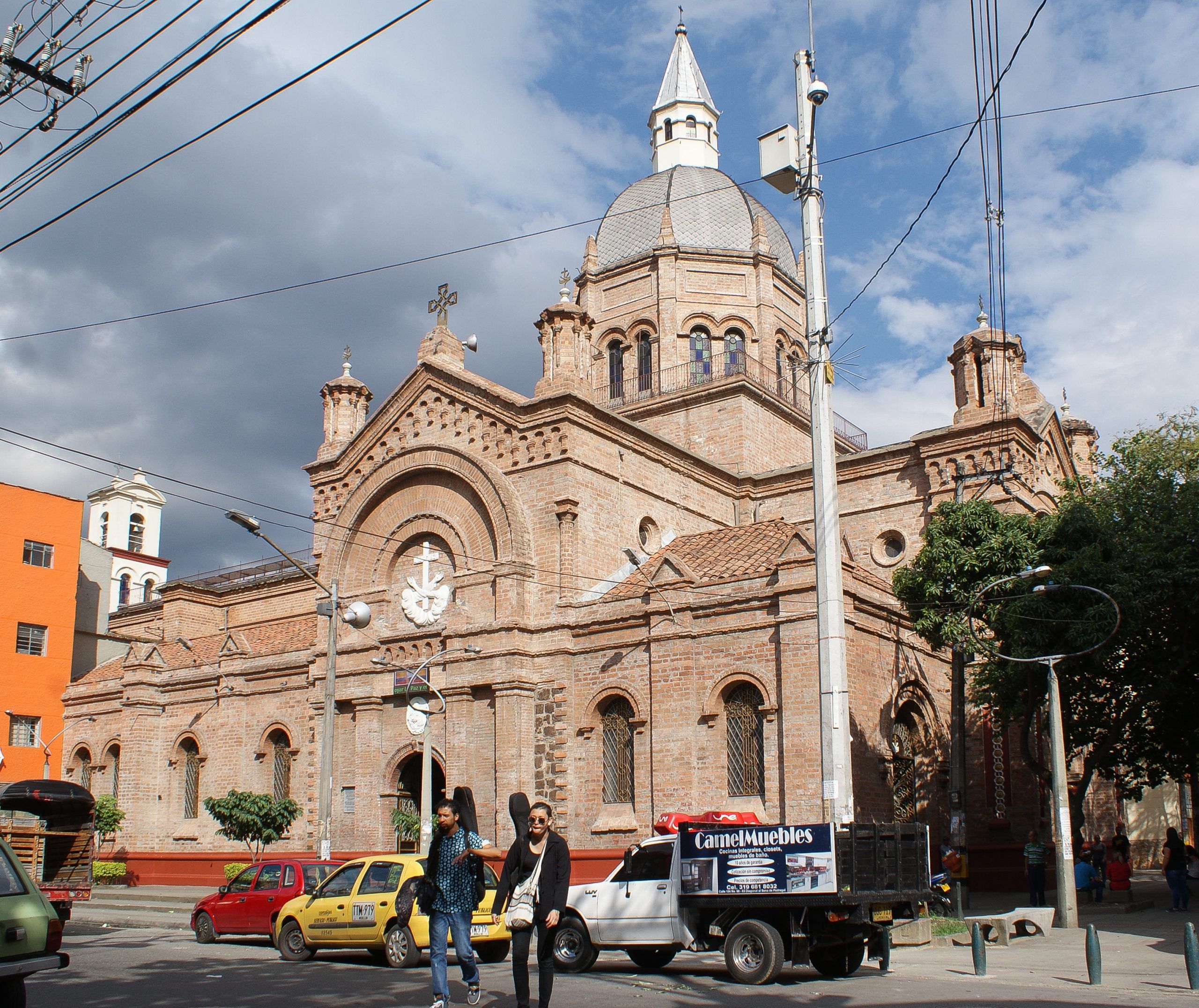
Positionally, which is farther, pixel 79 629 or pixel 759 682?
pixel 79 629

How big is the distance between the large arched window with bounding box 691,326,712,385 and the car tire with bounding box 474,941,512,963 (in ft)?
77.0

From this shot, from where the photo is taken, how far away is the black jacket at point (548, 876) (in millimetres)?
9750

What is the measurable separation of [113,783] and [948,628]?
28188 millimetres

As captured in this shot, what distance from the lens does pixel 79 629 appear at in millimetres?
45031

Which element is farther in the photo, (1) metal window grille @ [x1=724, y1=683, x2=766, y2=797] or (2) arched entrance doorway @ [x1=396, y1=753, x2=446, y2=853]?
(2) arched entrance doorway @ [x1=396, y1=753, x2=446, y2=853]

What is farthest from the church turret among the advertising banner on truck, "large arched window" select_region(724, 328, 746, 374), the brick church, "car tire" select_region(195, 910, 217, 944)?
the advertising banner on truck

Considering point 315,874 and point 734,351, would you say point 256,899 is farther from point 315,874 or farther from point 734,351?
point 734,351

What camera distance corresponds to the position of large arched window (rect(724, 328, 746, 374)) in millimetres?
37688

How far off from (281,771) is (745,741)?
15395 mm

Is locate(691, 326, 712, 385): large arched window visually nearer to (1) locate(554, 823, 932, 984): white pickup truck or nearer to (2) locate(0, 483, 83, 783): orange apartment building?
(2) locate(0, 483, 83, 783): orange apartment building

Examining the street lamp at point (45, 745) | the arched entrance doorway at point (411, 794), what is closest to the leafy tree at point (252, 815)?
the arched entrance doorway at point (411, 794)

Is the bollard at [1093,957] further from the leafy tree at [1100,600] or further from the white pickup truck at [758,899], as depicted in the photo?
the leafy tree at [1100,600]

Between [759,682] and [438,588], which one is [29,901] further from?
[438,588]

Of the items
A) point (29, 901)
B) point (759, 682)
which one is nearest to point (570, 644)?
point (759, 682)
